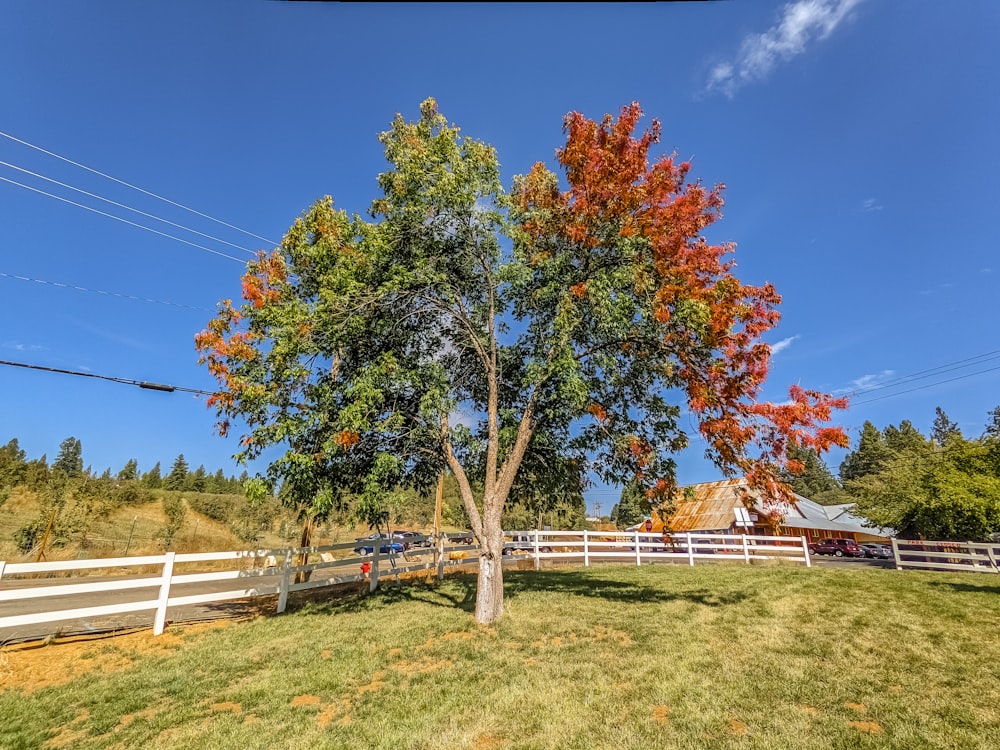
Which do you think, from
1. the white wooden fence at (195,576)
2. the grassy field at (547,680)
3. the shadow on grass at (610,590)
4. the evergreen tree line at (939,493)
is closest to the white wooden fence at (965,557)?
the evergreen tree line at (939,493)

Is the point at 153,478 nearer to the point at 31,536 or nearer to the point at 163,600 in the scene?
the point at 31,536

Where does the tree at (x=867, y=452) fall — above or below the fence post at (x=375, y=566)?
above

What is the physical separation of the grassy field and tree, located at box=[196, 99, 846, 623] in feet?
7.67

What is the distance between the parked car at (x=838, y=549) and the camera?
34562 mm

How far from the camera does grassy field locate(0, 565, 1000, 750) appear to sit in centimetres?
442

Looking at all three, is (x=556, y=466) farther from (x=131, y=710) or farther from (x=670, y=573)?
Result: (x=131, y=710)

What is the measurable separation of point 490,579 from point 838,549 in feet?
126

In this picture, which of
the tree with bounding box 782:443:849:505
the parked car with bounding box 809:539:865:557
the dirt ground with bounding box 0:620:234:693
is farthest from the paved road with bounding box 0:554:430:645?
the tree with bounding box 782:443:849:505

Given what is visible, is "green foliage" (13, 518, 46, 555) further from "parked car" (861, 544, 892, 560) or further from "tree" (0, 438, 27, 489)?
"parked car" (861, 544, 892, 560)

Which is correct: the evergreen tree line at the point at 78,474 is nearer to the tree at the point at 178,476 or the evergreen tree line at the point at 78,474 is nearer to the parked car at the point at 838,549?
the tree at the point at 178,476

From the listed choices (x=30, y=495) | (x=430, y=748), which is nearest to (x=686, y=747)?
(x=430, y=748)

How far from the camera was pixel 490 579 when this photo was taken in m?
9.20

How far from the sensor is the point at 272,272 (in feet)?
48.4

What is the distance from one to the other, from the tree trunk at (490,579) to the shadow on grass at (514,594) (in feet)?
4.10
